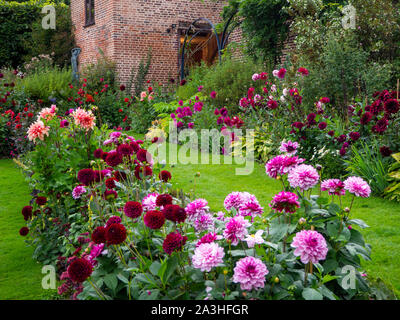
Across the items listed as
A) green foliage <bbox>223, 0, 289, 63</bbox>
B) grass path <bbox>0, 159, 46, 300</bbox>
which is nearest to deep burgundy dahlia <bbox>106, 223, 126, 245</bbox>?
grass path <bbox>0, 159, 46, 300</bbox>

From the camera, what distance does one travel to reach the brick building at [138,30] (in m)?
12.4

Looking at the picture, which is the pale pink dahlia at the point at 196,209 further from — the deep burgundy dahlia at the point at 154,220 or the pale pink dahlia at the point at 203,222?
the deep burgundy dahlia at the point at 154,220

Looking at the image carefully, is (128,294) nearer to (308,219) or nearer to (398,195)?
(308,219)

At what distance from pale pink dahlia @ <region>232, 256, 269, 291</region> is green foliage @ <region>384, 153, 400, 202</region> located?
2.89 metres

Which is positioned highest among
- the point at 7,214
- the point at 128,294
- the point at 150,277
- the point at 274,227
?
the point at 274,227

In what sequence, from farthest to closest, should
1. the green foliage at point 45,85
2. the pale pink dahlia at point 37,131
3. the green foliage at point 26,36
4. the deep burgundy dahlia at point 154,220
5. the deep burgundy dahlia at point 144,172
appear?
the green foliage at point 26,36, the green foliage at point 45,85, the pale pink dahlia at point 37,131, the deep burgundy dahlia at point 144,172, the deep burgundy dahlia at point 154,220

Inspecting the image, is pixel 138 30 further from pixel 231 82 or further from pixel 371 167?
pixel 371 167

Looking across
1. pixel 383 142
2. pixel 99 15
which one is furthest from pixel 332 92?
pixel 99 15

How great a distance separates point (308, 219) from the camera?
191 centimetres

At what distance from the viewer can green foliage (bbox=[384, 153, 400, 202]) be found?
380cm

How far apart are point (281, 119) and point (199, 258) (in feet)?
14.4

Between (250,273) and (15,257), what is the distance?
2.47 m

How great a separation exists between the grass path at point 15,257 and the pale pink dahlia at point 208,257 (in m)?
1.58

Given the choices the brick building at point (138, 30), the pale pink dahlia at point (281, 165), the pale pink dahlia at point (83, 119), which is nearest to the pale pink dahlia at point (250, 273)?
the pale pink dahlia at point (281, 165)
